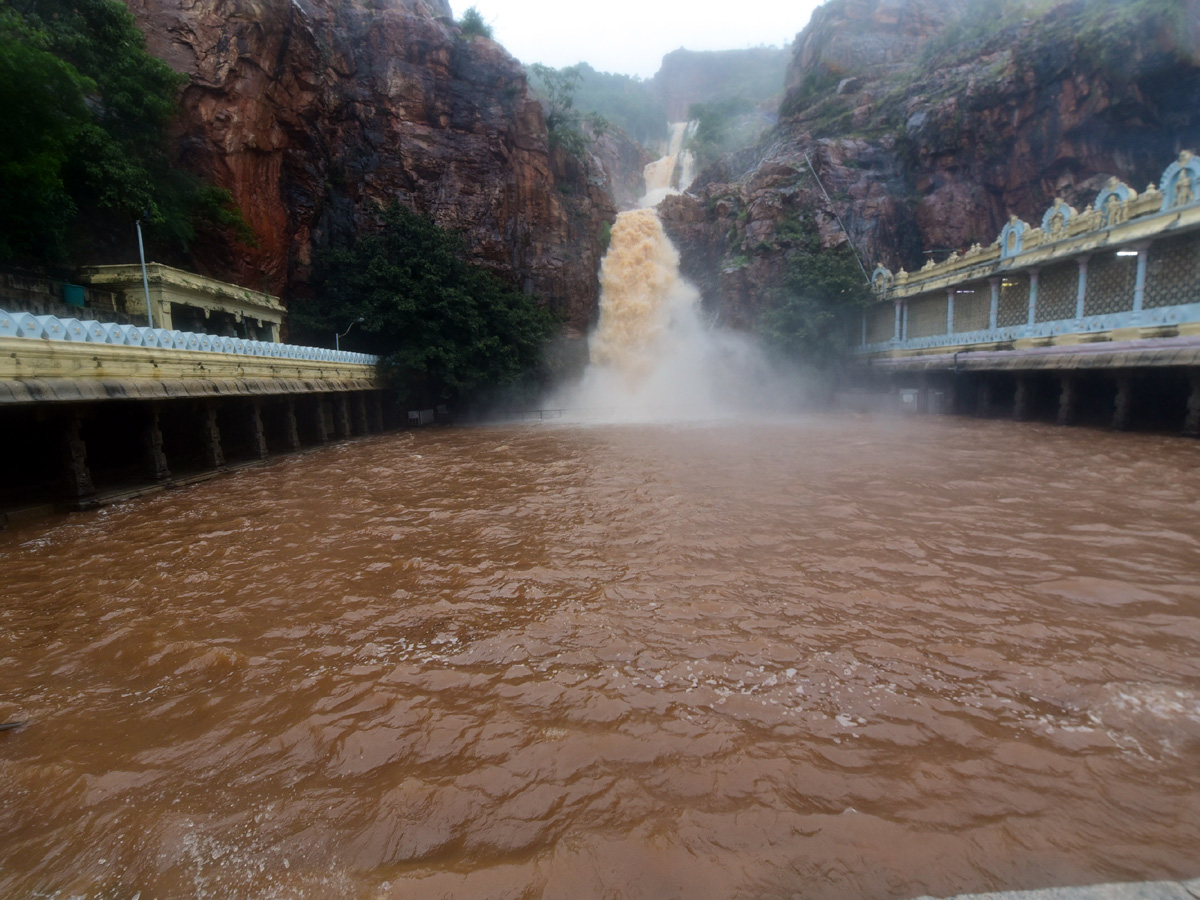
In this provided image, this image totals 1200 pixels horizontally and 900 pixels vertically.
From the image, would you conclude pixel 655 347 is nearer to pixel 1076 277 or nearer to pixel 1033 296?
pixel 1033 296

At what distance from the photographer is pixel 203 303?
763 inches

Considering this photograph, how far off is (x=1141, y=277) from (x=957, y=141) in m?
17.0

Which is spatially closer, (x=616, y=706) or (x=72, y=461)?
(x=616, y=706)

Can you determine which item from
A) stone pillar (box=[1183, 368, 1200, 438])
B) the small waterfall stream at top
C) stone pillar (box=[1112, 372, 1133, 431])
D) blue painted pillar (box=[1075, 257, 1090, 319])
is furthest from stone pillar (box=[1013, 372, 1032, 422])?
the small waterfall stream at top

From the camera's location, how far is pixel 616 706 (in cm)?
386

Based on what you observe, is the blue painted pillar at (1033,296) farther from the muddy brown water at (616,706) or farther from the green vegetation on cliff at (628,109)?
the green vegetation on cliff at (628,109)

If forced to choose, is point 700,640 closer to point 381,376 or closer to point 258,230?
point 381,376

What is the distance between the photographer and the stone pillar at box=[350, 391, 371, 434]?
23.5 metres

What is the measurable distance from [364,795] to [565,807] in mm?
1108

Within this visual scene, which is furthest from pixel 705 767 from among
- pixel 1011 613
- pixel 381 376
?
pixel 381 376

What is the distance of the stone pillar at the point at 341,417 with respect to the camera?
71.5ft

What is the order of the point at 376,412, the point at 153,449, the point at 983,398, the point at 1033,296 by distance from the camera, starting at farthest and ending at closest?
the point at 376,412, the point at 983,398, the point at 1033,296, the point at 153,449

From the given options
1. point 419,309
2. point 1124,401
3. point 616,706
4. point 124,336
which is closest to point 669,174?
point 419,309

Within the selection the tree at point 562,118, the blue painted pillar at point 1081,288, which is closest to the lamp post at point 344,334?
the tree at point 562,118
